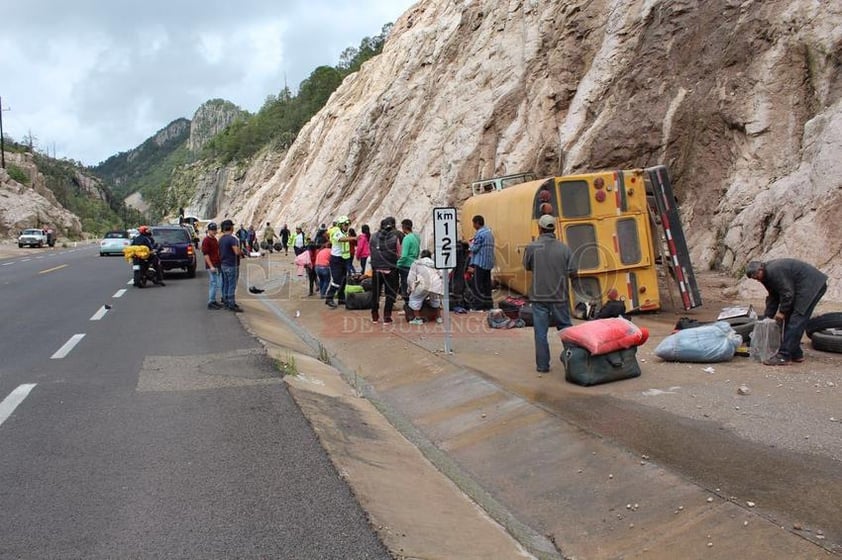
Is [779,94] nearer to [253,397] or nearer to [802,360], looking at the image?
[802,360]

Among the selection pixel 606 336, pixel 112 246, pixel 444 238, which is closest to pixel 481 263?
pixel 444 238

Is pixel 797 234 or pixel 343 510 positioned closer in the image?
pixel 343 510

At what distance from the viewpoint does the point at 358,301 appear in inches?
581

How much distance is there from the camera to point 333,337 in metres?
12.9

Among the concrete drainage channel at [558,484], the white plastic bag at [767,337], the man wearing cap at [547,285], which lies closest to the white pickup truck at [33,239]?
the concrete drainage channel at [558,484]

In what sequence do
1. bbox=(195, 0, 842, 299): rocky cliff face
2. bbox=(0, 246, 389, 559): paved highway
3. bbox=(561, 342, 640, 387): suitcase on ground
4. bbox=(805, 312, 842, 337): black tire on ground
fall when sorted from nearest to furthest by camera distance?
bbox=(0, 246, 389, 559): paved highway → bbox=(561, 342, 640, 387): suitcase on ground → bbox=(805, 312, 842, 337): black tire on ground → bbox=(195, 0, 842, 299): rocky cliff face

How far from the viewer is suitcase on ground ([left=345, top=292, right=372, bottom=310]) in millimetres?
14750

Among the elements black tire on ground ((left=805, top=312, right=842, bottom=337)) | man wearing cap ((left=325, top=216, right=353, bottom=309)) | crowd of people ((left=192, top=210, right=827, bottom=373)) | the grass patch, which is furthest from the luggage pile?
man wearing cap ((left=325, top=216, right=353, bottom=309))

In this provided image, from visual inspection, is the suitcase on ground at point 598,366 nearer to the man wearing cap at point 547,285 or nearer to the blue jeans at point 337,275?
the man wearing cap at point 547,285

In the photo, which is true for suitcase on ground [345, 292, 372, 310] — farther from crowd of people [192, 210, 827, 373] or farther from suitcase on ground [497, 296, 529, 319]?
suitcase on ground [497, 296, 529, 319]

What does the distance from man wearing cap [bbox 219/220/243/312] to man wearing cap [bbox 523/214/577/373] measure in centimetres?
785

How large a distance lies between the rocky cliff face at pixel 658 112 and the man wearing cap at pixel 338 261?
26.3ft

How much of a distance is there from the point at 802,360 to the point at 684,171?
11.2 meters

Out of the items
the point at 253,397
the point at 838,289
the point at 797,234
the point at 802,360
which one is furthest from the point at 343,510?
the point at 797,234
